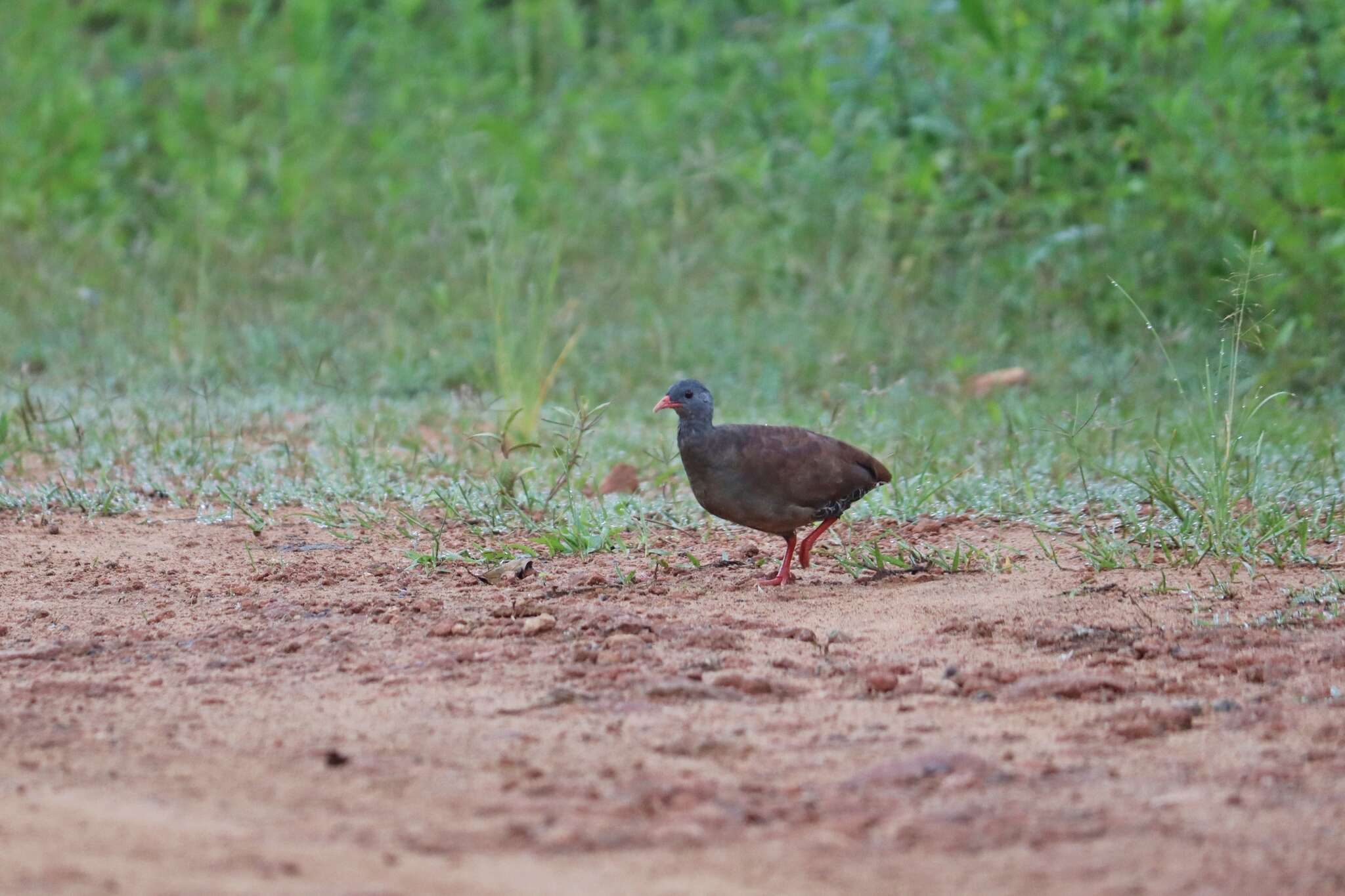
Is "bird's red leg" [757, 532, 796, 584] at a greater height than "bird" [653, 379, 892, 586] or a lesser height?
lesser

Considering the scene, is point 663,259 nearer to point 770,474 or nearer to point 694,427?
point 694,427

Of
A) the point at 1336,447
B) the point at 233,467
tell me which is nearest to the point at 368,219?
the point at 233,467

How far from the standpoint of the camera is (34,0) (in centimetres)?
1225

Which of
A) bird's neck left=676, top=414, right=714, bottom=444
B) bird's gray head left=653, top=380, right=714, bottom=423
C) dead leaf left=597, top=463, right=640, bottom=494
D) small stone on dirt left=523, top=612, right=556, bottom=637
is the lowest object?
dead leaf left=597, top=463, right=640, bottom=494

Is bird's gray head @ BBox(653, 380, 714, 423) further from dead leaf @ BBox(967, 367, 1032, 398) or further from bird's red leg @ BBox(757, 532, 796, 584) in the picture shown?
dead leaf @ BBox(967, 367, 1032, 398)

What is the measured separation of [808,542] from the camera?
15.9 feet

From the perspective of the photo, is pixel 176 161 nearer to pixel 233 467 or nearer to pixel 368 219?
pixel 368 219

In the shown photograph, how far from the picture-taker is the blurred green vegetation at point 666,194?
7.98m

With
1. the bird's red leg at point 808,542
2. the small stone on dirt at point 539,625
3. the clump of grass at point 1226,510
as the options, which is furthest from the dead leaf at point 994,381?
the small stone on dirt at point 539,625

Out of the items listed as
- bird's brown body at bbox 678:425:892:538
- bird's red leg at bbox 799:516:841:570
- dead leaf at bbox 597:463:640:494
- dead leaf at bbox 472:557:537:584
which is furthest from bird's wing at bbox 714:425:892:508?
dead leaf at bbox 597:463:640:494

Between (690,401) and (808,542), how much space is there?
0.56 metres

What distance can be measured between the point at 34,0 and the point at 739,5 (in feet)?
18.2

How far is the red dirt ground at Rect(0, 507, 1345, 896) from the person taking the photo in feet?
7.99

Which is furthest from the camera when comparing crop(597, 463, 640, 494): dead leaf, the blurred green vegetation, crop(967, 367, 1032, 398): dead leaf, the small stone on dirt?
the blurred green vegetation
